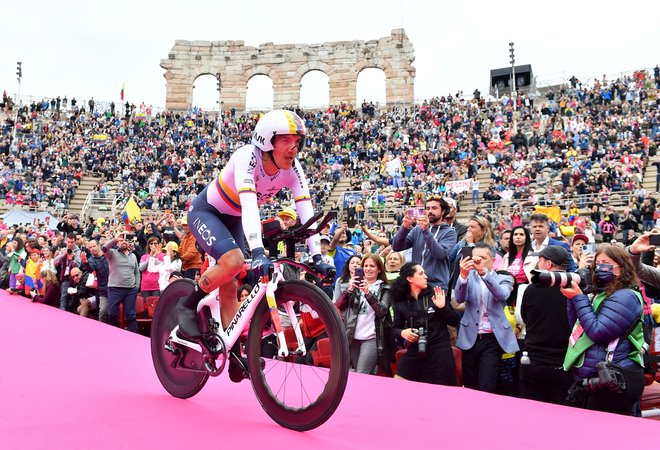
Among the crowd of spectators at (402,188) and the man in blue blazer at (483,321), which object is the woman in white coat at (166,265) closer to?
the crowd of spectators at (402,188)

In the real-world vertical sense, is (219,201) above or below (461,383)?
above

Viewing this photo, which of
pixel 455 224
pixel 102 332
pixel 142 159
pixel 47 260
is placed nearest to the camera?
pixel 455 224

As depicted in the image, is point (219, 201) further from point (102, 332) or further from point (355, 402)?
point (102, 332)

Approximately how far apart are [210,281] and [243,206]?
1.87ft

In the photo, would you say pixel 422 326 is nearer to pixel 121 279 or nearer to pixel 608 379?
pixel 608 379

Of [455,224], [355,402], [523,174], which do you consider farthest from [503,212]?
[355,402]

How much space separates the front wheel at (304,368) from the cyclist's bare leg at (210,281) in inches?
16.2

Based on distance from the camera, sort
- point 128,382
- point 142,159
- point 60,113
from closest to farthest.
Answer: point 128,382, point 142,159, point 60,113

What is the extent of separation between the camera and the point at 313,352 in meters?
3.86

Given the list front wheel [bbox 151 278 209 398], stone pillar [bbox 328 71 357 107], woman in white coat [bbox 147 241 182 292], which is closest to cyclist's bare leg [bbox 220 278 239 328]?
front wheel [bbox 151 278 209 398]

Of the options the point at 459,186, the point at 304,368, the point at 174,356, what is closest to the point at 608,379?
the point at 304,368

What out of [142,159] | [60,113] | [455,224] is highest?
[60,113]

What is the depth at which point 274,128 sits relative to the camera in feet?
13.0

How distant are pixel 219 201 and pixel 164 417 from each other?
1.45m
